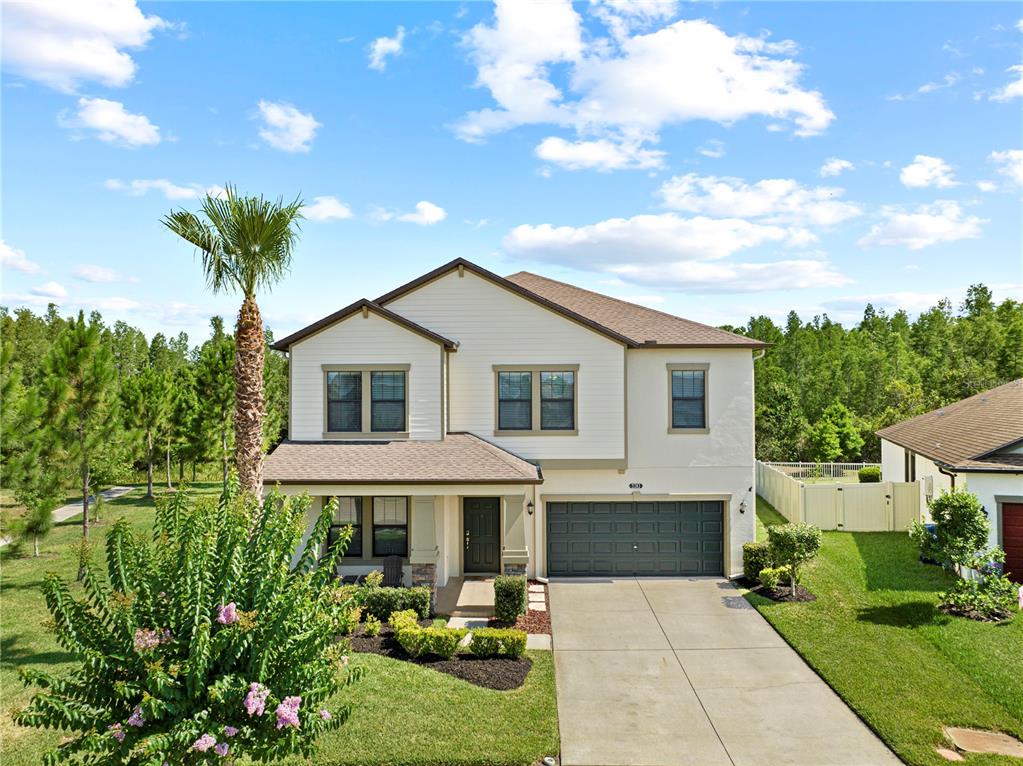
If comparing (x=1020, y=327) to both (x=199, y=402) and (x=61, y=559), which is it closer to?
(x=199, y=402)

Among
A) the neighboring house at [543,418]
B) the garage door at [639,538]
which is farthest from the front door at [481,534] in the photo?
the garage door at [639,538]

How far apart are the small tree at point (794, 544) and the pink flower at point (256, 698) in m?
12.5

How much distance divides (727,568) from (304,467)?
37.1ft

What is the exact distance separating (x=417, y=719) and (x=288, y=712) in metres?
3.99

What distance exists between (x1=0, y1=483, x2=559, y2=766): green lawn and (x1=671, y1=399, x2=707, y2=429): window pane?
26.1ft

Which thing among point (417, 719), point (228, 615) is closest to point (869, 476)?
point (417, 719)

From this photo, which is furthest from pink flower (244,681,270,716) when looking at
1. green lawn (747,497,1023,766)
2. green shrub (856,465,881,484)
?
green shrub (856,465,881,484)

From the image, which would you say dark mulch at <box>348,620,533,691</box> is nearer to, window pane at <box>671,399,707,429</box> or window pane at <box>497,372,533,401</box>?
window pane at <box>497,372,533,401</box>

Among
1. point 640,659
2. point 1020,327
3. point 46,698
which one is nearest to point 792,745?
point 640,659

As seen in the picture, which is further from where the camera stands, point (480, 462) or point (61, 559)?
point (61, 559)

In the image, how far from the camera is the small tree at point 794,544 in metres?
15.1

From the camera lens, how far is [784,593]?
15656mm

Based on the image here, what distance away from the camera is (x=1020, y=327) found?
132ft

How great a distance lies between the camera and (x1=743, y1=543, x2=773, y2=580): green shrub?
16.7 metres
